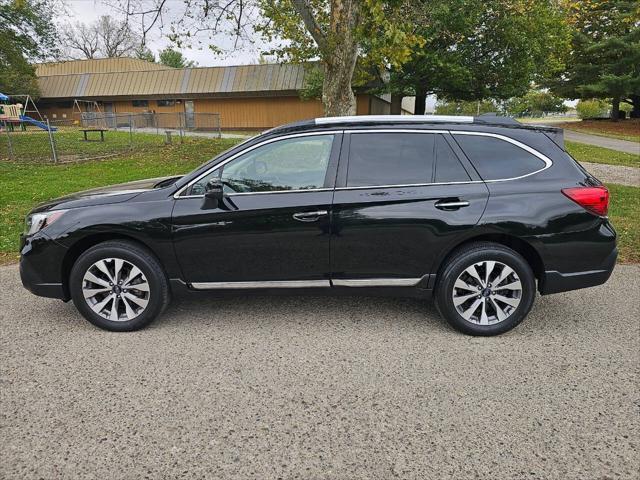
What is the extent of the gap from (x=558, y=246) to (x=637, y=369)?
1.02 meters

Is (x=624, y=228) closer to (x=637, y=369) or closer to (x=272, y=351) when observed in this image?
(x=637, y=369)

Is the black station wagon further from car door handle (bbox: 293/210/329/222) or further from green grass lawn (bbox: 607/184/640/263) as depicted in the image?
green grass lawn (bbox: 607/184/640/263)

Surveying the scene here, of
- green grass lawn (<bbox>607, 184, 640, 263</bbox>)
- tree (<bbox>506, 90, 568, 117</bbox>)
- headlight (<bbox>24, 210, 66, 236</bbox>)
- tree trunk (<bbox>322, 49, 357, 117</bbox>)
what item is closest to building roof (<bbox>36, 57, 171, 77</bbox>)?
tree trunk (<bbox>322, 49, 357, 117</bbox>)

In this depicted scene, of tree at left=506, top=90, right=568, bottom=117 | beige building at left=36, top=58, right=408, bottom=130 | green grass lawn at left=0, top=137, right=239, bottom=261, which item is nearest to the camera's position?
green grass lawn at left=0, top=137, right=239, bottom=261

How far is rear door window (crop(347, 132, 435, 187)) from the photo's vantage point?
147 inches

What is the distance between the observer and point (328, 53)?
9086 millimetres

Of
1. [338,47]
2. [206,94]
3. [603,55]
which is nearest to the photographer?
[338,47]

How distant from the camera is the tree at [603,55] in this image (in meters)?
29.8

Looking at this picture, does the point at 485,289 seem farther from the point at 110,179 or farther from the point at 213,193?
the point at 110,179

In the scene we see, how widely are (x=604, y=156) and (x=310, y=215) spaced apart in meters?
17.4

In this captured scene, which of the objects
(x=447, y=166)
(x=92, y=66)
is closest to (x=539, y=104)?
(x=92, y=66)

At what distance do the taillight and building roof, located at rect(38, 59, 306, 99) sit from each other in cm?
2724

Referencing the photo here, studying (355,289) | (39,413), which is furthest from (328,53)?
(39,413)

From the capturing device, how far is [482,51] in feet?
75.3
